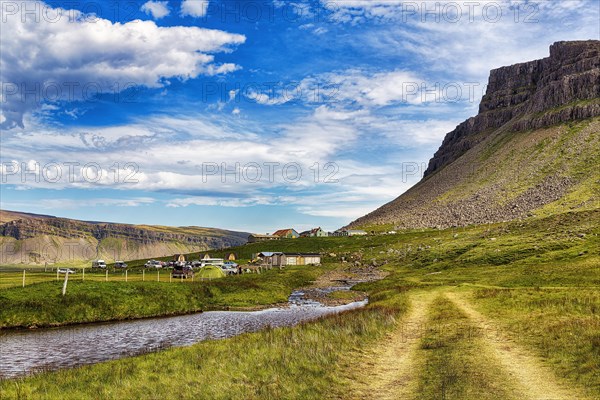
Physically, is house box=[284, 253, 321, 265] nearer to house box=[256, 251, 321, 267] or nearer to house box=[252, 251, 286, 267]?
house box=[256, 251, 321, 267]

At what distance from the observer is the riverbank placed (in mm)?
39344


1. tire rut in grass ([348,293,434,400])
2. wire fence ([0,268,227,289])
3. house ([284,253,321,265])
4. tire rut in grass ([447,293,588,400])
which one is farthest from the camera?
house ([284,253,321,265])

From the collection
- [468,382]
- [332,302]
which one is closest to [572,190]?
[332,302]

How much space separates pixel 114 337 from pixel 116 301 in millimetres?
11966

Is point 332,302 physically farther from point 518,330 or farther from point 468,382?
point 468,382

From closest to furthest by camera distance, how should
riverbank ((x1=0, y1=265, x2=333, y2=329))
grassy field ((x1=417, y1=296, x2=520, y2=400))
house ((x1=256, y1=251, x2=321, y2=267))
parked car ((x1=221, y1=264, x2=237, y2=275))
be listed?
grassy field ((x1=417, y1=296, x2=520, y2=400)), riverbank ((x1=0, y1=265, x2=333, y2=329)), parked car ((x1=221, y1=264, x2=237, y2=275)), house ((x1=256, y1=251, x2=321, y2=267))

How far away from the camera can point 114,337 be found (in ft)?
114

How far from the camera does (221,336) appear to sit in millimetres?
34938

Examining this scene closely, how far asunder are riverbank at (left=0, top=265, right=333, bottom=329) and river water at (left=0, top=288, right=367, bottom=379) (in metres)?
2.00

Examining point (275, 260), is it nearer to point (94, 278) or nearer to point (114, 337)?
point (94, 278)

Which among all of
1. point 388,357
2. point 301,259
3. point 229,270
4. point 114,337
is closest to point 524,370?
point 388,357

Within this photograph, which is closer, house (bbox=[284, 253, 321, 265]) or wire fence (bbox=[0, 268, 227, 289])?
wire fence (bbox=[0, 268, 227, 289])

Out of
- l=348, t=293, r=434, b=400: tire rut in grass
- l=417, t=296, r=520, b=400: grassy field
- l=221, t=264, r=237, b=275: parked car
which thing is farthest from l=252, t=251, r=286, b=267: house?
l=417, t=296, r=520, b=400: grassy field

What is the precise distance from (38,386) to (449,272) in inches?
2846
